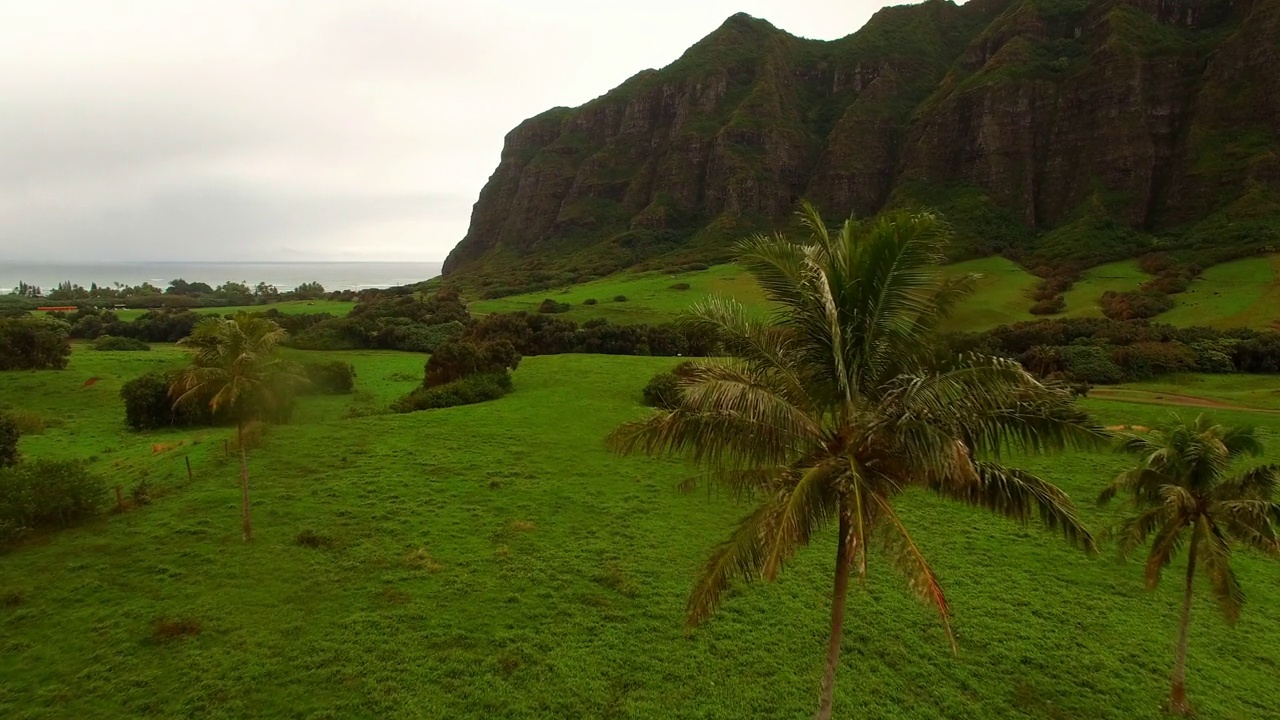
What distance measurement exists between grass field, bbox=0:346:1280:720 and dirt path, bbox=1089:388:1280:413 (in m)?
13.0

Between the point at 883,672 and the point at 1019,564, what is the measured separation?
7440mm

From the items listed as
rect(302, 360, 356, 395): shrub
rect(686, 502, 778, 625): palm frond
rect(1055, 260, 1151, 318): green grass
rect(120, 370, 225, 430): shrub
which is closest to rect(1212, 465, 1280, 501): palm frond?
rect(686, 502, 778, 625): palm frond

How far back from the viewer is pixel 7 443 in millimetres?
21375

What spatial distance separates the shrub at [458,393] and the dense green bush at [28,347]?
2452 cm

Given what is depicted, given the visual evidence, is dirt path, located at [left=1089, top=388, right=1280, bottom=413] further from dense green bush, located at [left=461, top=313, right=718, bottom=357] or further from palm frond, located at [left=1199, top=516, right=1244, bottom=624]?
dense green bush, located at [left=461, top=313, right=718, bottom=357]

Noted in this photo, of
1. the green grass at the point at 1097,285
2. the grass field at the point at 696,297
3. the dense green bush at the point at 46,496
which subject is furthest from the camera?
the grass field at the point at 696,297

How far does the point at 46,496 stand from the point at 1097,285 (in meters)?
88.7

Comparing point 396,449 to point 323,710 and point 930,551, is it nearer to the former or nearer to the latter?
point 323,710

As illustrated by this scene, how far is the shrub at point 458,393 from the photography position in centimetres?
3450

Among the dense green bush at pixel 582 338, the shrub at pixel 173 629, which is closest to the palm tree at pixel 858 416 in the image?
the shrub at pixel 173 629

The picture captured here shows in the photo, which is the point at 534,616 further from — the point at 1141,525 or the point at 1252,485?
the point at 1252,485

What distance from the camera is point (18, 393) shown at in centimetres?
3406

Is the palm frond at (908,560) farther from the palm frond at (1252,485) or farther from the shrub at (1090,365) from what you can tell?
the shrub at (1090,365)

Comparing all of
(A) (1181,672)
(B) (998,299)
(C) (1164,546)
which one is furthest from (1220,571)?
(B) (998,299)
